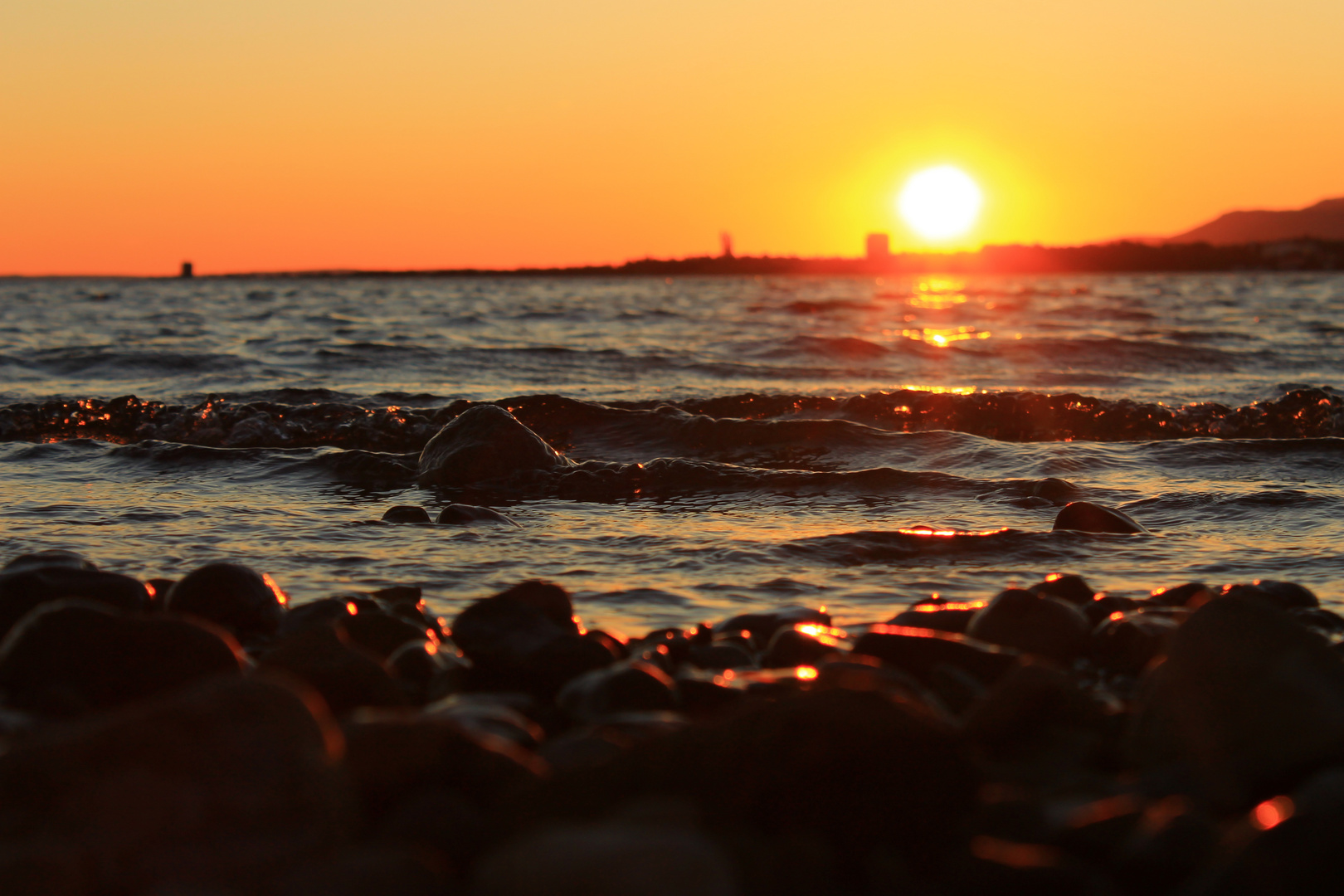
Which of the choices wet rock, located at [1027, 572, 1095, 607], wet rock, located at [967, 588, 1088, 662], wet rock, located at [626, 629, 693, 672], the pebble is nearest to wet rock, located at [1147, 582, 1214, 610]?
wet rock, located at [1027, 572, 1095, 607]

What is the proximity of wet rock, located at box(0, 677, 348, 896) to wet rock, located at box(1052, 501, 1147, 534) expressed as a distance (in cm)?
336

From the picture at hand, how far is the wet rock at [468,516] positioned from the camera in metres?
4.29

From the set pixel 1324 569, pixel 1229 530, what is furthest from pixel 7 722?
pixel 1229 530

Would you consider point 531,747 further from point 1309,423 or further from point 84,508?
point 1309,423

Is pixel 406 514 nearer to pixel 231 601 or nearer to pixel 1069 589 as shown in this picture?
pixel 231 601

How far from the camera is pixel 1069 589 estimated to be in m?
3.07

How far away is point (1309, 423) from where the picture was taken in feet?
25.3

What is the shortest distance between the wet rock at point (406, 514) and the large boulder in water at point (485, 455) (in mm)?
921

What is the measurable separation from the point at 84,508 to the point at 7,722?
316cm

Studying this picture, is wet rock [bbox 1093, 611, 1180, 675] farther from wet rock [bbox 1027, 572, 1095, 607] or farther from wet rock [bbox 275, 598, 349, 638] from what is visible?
wet rock [bbox 275, 598, 349, 638]

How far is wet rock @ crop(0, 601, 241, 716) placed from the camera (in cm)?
201

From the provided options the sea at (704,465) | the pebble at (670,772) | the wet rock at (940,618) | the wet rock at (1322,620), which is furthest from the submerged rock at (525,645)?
the wet rock at (1322,620)

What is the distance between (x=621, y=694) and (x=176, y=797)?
934mm

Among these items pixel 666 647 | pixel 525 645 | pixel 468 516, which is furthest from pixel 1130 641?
pixel 468 516
